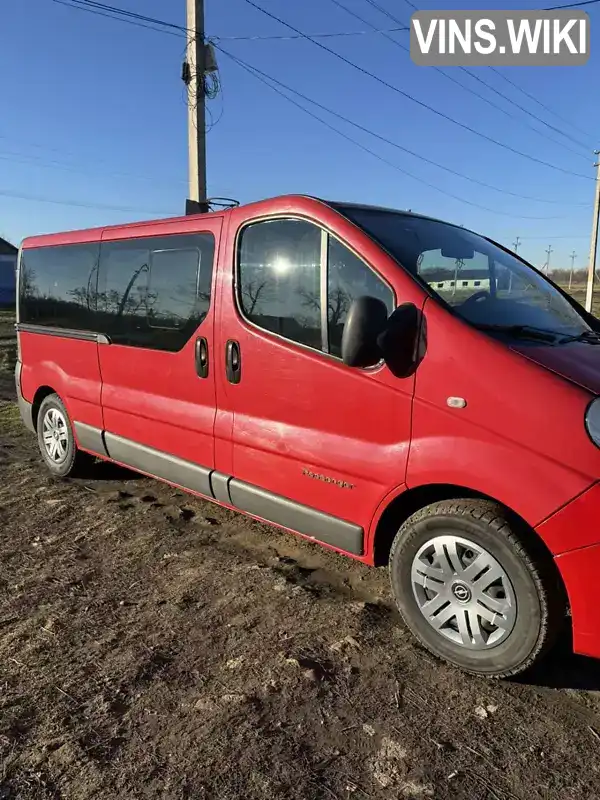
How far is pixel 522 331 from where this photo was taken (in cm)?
280

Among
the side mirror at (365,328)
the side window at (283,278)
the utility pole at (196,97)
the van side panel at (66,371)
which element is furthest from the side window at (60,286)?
the utility pole at (196,97)

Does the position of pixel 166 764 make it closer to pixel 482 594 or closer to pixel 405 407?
pixel 482 594

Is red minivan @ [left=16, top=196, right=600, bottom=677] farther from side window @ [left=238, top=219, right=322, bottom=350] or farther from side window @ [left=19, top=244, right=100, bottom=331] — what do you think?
side window @ [left=19, top=244, right=100, bottom=331]

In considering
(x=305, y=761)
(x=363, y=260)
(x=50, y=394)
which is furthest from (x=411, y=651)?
(x=50, y=394)

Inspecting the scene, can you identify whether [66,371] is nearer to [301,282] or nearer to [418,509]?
[301,282]

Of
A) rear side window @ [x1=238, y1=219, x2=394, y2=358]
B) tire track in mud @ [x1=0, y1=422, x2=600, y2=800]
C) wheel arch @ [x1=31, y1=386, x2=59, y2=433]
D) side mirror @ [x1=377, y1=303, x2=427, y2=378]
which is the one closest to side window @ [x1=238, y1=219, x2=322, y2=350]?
rear side window @ [x1=238, y1=219, x2=394, y2=358]

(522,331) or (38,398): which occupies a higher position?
(522,331)

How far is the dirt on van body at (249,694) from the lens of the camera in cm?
211

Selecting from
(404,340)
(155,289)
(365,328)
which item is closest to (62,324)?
(155,289)

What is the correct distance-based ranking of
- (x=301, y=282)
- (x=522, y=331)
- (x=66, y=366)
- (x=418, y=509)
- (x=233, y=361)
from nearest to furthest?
(x=522, y=331)
(x=418, y=509)
(x=301, y=282)
(x=233, y=361)
(x=66, y=366)

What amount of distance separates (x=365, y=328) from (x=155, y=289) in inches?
83.1

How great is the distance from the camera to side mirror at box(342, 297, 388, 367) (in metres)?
2.70

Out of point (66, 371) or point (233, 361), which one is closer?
point (233, 361)

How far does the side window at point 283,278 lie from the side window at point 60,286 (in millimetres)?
1913
